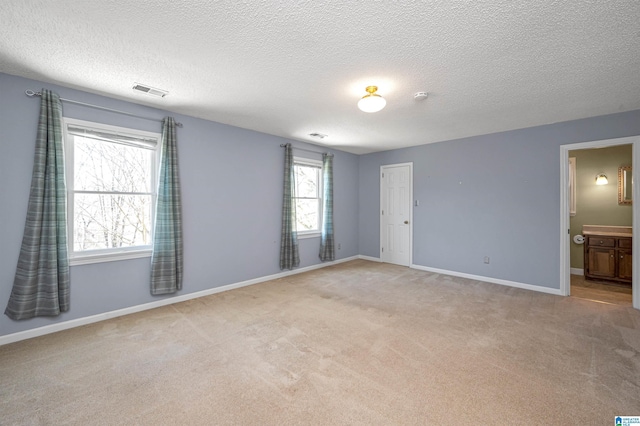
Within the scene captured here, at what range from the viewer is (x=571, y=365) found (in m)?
2.21

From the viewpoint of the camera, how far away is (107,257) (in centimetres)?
315

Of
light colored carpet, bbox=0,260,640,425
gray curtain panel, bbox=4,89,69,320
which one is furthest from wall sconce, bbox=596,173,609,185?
gray curtain panel, bbox=4,89,69,320

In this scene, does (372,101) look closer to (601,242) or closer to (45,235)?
(45,235)

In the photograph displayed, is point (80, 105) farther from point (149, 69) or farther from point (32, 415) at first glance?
point (32, 415)

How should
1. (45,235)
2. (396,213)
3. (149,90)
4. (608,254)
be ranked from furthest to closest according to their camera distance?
(396,213) → (608,254) → (149,90) → (45,235)

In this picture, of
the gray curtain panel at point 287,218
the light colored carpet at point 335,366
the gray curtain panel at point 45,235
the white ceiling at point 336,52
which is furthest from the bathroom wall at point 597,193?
the gray curtain panel at point 45,235

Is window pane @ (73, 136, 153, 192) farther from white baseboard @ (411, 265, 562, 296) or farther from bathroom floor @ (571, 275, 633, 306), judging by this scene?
bathroom floor @ (571, 275, 633, 306)

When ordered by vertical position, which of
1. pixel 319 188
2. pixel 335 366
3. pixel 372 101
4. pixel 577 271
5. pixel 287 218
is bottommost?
pixel 335 366

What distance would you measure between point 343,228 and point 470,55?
14.5 feet

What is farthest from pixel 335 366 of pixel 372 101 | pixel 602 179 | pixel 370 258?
pixel 602 179

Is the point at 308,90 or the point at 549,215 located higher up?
the point at 308,90

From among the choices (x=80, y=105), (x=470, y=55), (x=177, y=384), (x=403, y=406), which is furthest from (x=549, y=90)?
(x=80, y=105)

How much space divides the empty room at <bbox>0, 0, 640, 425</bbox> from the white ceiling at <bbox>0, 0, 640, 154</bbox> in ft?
0.07

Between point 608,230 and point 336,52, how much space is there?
5641 millimetres
